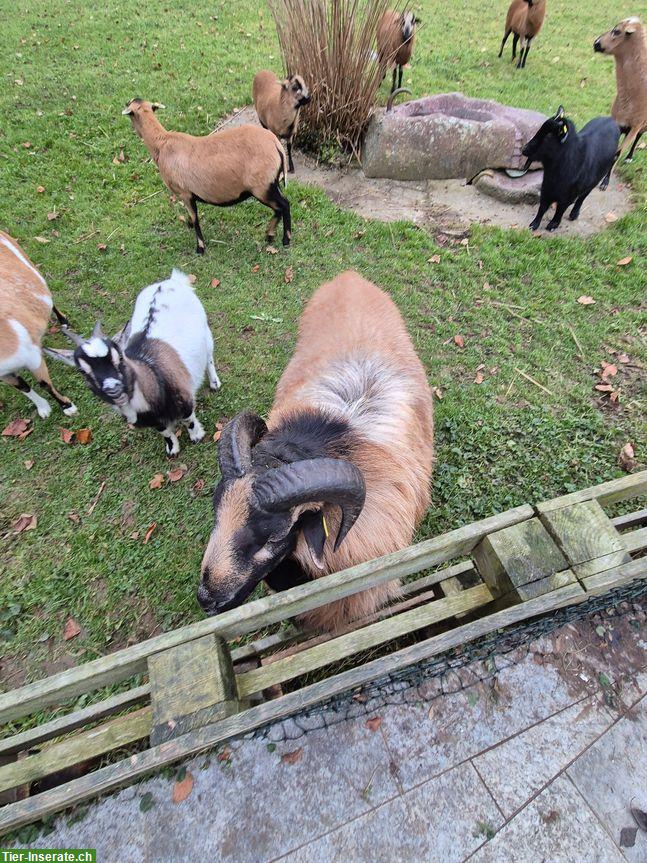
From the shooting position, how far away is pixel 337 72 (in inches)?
276

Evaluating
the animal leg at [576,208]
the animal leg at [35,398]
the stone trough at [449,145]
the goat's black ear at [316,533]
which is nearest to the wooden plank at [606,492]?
the goat's black ear at [316,533]

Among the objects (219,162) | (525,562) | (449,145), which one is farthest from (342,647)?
(449,145)

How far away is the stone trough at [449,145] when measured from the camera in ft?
22.2

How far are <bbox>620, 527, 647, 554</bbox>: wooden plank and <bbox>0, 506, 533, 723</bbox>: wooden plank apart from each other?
0.47 metres

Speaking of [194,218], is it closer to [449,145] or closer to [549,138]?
[449,145]

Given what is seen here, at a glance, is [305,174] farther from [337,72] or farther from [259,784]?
[259,784]

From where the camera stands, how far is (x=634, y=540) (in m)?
2.29

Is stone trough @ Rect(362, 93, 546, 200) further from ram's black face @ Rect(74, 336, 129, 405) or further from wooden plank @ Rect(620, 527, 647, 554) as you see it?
wooden plank @ Rect(620, 527, 647, 554)

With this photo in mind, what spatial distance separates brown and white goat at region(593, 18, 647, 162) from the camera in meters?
6.78

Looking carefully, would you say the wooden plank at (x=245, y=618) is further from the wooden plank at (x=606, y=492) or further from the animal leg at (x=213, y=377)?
the animal leg at (x=213, y=377)

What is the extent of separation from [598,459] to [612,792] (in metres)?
2.63

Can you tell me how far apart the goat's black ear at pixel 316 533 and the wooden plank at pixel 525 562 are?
870 millimetres

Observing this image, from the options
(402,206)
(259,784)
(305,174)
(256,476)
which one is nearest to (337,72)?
(305,174)

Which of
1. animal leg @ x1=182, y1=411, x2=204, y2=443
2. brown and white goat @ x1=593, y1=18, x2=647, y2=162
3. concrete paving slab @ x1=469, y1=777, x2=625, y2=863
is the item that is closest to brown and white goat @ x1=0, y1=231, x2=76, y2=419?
animal leg @ x1=182, y1=411, x2=204, y2=443
